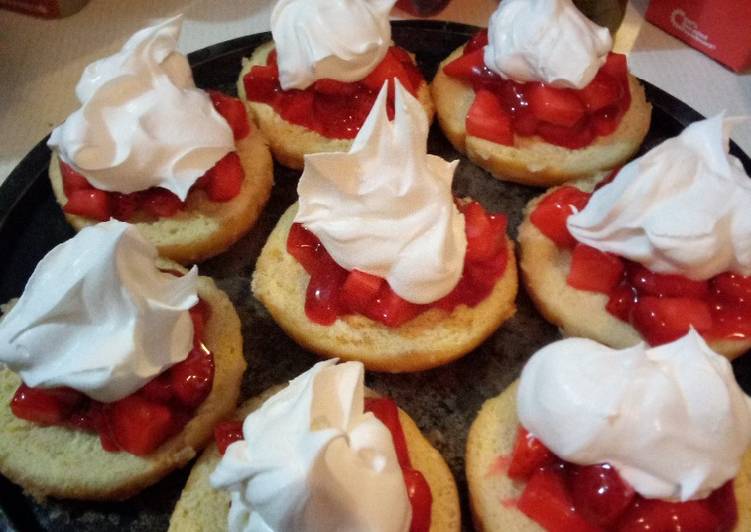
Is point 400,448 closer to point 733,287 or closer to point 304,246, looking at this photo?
point 304,246

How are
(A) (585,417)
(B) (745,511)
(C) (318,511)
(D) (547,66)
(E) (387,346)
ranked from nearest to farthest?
(C) (318,511)
(A) (585,417)
(B) (745,511)
(E) (387,346)
(D) (547,66)

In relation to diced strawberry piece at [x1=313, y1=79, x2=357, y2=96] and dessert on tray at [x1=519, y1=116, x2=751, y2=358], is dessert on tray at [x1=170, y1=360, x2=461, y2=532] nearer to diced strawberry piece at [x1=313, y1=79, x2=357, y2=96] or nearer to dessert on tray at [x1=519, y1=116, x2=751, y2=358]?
dessert on tray at [x1=519, y1=116, x2=751, y2=358]

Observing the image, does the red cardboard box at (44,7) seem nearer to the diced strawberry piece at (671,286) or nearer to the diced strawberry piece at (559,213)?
the diced strawberry piece at (559,213)

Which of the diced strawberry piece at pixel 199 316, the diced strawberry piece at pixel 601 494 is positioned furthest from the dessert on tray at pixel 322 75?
the diced strawberry piece at pixel 601 494

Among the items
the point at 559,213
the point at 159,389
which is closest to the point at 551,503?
the point at 559,213

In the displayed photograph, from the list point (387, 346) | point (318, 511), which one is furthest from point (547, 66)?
point (318, 511)

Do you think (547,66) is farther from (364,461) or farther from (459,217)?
(364,461)
